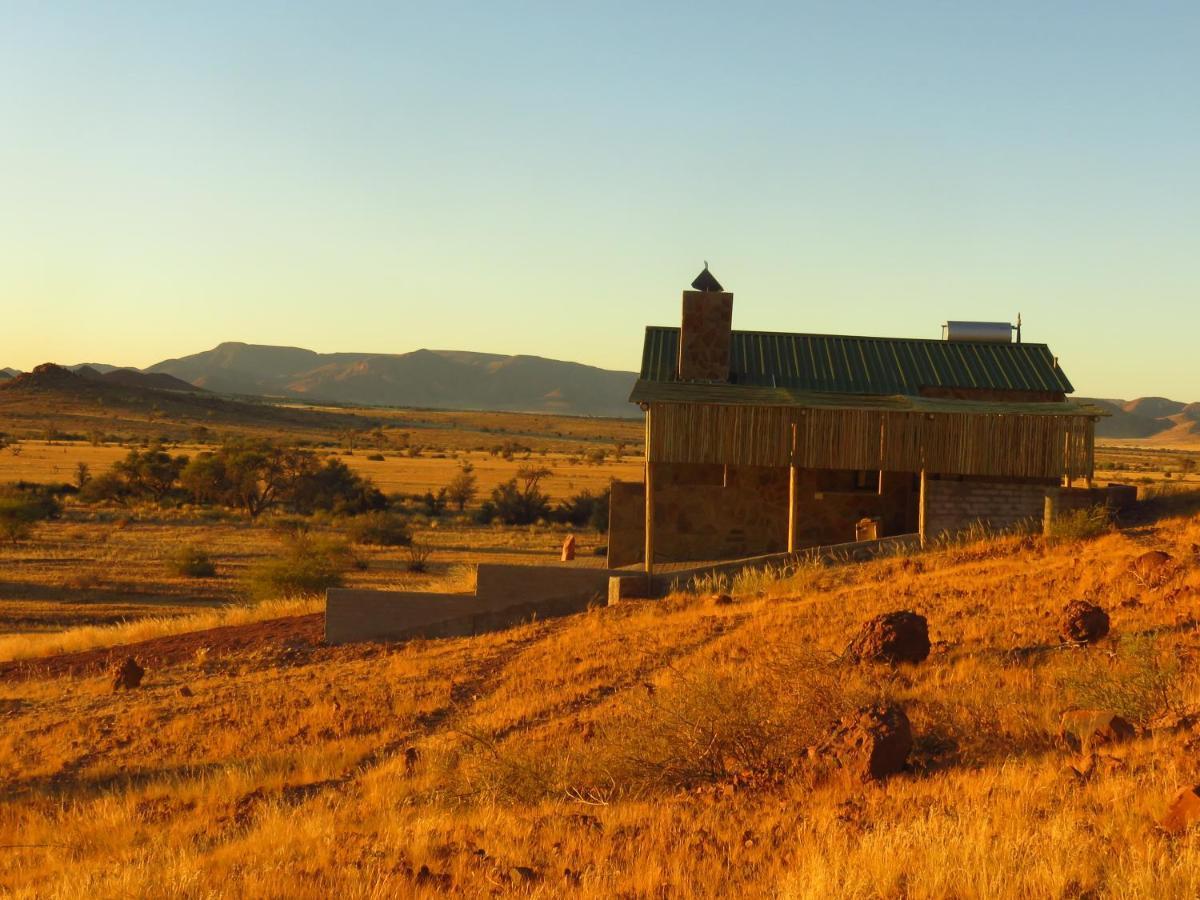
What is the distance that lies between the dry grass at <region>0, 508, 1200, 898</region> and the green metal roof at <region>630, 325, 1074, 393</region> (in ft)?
19.0

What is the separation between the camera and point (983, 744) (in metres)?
7.86

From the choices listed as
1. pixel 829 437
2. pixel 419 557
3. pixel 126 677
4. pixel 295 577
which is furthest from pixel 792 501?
pixel 419 557

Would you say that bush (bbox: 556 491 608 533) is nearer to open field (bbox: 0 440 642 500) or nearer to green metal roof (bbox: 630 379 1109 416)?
open field (bbox: 0 440 642 500)

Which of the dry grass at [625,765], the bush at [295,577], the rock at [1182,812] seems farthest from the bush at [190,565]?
the rock at [1182,812]

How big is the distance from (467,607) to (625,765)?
27.5ft

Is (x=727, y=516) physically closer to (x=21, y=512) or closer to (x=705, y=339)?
(x=705, y=339)

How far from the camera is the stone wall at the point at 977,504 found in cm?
1734

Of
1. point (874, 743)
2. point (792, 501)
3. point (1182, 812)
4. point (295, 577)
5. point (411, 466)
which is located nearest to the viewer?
point (1182, 812)

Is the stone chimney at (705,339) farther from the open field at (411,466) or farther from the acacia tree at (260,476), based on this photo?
the open field at (411,466)

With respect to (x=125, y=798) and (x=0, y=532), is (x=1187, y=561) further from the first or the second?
(x=0, y=532)

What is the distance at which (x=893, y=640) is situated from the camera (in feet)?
34.1

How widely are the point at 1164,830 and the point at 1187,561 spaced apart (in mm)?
8307

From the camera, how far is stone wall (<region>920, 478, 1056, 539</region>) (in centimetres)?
1734

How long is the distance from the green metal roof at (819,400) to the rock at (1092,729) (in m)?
9.75
